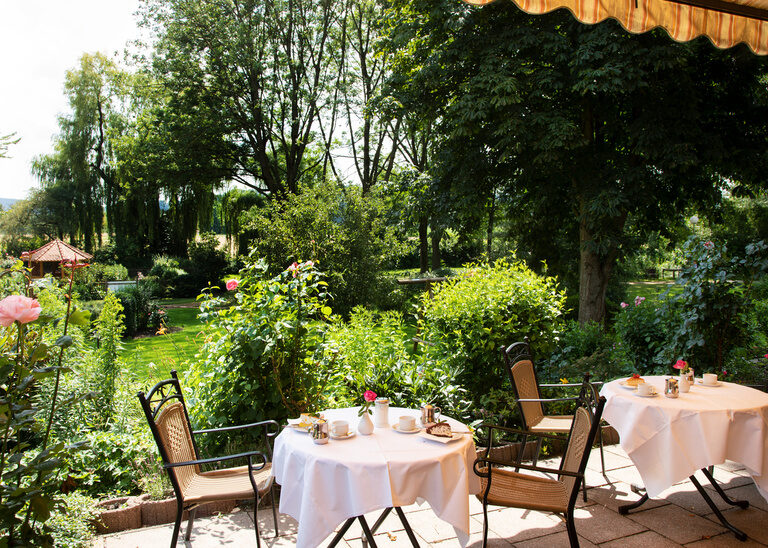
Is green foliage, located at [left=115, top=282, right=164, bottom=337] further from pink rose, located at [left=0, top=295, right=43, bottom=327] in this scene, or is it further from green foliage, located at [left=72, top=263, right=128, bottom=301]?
pink rose, located at [left=0, top=295, right=43, bottom=327]

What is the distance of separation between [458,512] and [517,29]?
28.8 ft

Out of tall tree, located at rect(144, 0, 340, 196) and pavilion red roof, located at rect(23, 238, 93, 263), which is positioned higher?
tall tree, located at rect(144, 0, 340, 196)

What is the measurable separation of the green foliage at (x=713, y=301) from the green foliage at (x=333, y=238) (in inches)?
248

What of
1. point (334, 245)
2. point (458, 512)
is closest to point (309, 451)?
point (458, 512)

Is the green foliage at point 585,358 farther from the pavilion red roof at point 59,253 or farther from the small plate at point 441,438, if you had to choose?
the pavilion red roof at point 59,253

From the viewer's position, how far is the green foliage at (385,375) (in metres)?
4.12

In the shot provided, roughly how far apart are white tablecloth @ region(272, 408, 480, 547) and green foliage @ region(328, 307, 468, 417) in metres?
1.65

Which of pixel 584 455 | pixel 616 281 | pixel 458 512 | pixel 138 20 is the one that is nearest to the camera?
pixel 458 512

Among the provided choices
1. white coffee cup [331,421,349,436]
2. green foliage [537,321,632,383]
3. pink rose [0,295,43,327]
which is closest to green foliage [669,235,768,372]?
green foliage [537,321,632,383]

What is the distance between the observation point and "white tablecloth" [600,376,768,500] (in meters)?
2.89

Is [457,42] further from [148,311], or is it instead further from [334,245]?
[148,311]

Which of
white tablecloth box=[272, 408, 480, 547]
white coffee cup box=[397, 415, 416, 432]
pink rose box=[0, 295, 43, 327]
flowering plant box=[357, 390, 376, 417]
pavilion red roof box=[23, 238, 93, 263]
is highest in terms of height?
pavilion red roof box=[23, 238, 93, 263]

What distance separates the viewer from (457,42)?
9484 millimetres

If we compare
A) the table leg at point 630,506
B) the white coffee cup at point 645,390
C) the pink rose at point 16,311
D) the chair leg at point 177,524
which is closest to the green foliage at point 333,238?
the white coffee cup at point 645,390
